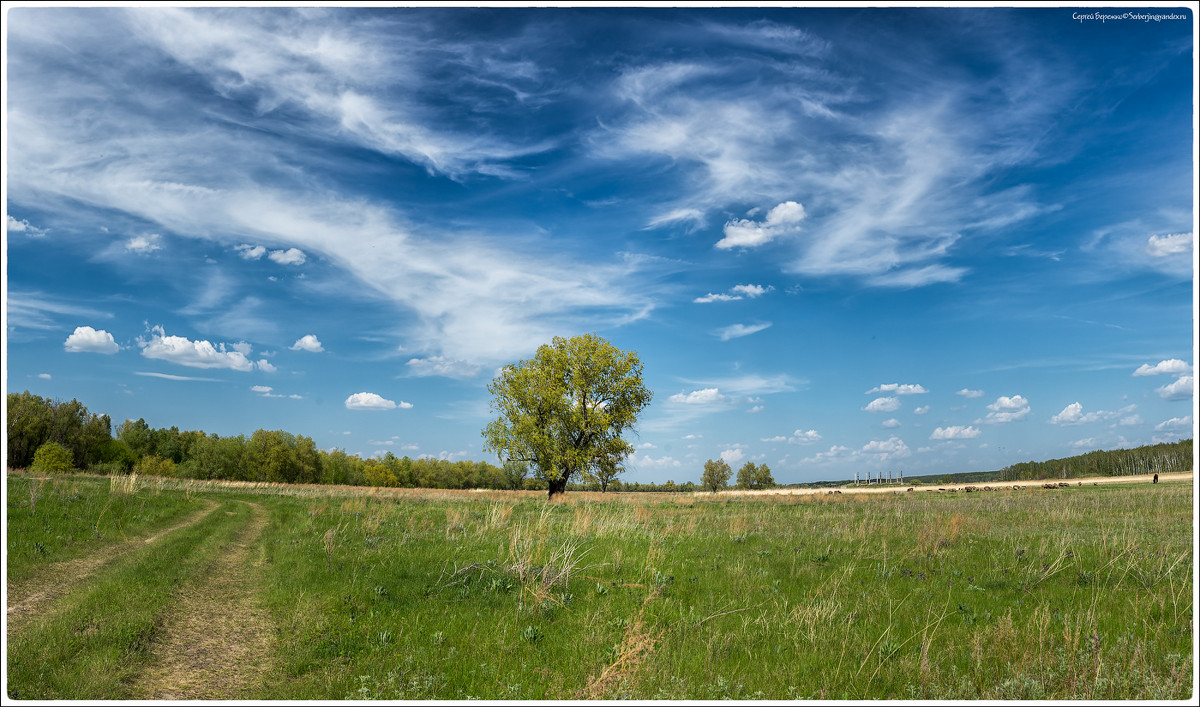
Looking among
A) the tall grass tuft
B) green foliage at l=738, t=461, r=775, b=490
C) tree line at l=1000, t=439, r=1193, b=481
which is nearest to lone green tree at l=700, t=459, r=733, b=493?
green foliage at l=738, t=461, r=775, b=490

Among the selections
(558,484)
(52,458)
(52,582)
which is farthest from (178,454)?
(52,582)

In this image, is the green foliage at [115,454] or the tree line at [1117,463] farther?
the tree line at [1117,463]

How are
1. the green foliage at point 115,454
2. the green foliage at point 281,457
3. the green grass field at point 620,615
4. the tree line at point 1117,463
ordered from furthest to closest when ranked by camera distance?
the tree line at point 1117,463
the green foliage at point 281,457
the green foliage at point 115,454
the green grass field at point 620,615

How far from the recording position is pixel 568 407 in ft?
161

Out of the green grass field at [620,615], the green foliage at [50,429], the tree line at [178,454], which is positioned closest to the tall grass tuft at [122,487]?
the green grass field at [620,615]

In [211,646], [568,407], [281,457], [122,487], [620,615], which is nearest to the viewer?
[211,646]

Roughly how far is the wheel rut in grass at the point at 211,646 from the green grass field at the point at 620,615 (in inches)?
2.1

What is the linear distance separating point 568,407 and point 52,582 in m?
37.3

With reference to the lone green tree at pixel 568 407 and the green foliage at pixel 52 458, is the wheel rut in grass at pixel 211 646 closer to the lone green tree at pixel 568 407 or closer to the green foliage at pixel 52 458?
the lone green tree at pixel 568 407

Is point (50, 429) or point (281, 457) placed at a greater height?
point (50, 429)

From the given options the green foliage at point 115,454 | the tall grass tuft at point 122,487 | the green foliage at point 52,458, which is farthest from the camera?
the green foliage at point 115,454

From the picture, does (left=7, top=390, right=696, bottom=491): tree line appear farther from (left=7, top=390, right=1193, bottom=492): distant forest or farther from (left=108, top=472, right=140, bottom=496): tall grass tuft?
(left=108, top=472, right=140, bottom=496): tall grass tuft

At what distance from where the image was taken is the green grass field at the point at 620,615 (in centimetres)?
718

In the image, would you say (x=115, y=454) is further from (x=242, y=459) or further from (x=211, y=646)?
(x=211, y=646)
